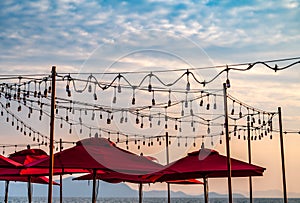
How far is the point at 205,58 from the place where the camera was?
40.6ft

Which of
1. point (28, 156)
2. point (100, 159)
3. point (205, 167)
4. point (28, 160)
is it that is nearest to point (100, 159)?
point (100, 159)

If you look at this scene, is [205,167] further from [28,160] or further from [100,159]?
[28,160]

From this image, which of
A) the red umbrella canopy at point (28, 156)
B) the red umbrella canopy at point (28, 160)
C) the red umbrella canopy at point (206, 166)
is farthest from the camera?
the red umbrella canopy at point (28, 156)

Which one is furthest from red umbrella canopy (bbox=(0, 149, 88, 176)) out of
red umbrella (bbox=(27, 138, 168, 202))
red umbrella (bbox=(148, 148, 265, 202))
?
red umbrella (bbox=(148, 148, 265, 202))

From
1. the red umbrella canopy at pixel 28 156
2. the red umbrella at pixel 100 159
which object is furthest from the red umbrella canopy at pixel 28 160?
the red umbrella at pixel 100 159

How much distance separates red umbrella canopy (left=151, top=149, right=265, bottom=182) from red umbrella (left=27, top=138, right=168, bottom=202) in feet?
2.43

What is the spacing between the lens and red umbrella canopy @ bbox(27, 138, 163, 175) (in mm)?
13836

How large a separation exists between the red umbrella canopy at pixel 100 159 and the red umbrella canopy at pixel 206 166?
72 centimetres

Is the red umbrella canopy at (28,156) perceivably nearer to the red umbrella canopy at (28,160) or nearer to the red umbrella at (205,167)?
the red umbrella canopy at (28,160)

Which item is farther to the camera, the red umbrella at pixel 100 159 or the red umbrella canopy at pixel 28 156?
the red umbrella canopy at pixel 28 156

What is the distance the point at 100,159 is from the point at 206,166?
10.5ft

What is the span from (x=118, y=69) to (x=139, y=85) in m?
1.02

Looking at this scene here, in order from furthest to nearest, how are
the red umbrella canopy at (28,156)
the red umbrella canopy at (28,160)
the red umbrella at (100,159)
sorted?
1. the red umbrella canopy at (28,156)
2. the red umbrella canopy at (28,160)
3. the red umbrella at (100,159)

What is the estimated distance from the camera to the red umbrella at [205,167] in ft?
50.3
